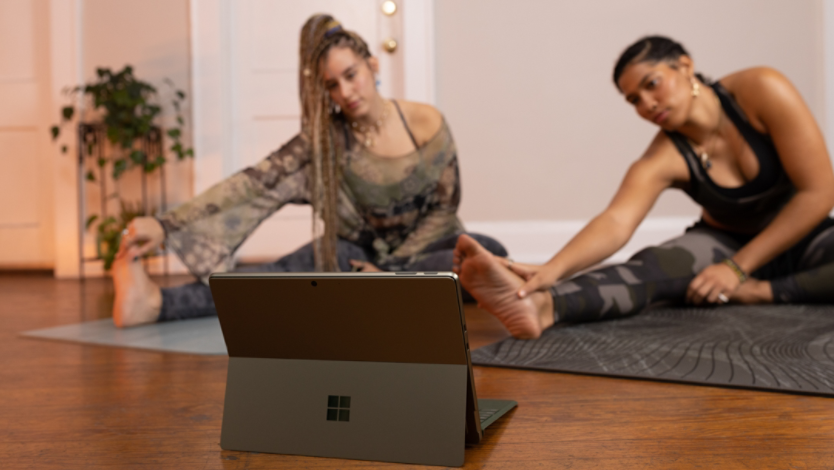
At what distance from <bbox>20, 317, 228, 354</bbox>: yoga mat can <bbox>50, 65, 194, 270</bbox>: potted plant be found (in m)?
1.39

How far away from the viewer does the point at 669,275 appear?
4.79 feet

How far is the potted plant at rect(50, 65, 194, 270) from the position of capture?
2811 millimetres

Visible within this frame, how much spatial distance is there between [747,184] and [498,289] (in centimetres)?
74

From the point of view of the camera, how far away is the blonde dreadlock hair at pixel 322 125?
1.67 metres

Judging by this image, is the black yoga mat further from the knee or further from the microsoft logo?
the microsoft logo

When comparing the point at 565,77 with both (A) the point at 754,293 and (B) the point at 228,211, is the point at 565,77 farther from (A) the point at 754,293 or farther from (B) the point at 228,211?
(B) the point at 228,211

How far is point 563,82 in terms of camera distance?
118 inches

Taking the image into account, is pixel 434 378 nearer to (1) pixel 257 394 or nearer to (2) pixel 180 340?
(1) pixel 257 394

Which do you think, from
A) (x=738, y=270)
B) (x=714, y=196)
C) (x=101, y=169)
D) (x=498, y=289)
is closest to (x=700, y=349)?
(x=498, y=289)

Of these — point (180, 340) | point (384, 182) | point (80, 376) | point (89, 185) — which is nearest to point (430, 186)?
point (384, 182)

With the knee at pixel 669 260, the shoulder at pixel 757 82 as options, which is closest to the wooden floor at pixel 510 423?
the knee at pixel 669 260

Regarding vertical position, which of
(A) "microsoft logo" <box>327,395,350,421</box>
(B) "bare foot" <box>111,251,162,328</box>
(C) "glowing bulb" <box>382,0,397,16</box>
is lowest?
(B) "bare foot" <box>111,251,162,328</box>

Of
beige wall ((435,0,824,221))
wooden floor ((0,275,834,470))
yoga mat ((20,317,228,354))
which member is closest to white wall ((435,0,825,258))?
beige wall ((435,0,824,221))

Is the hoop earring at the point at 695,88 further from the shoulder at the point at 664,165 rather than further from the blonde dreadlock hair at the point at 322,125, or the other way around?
the blonde dreadlock hair at the point at 322,125
